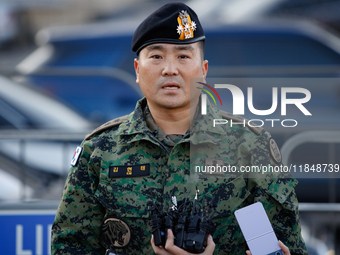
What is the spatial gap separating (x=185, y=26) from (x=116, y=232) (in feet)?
2.71

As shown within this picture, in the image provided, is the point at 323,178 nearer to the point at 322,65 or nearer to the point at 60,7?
the point at 322,65

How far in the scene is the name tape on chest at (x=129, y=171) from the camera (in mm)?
1614

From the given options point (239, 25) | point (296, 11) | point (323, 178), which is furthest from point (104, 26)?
point (323, 178)

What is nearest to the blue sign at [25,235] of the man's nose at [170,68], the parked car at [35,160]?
the parked car at [35,160]

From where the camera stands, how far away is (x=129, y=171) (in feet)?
5.32

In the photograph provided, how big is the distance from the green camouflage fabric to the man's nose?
0.80ft

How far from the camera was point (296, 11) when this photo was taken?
4.23 m

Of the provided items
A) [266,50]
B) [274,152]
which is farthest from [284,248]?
[266,50]

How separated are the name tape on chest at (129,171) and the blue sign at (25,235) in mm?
1051

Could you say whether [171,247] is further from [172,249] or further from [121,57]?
[121,57]

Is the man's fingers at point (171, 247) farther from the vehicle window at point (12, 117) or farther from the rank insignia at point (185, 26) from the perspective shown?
the vehicle window at point (12, 117)

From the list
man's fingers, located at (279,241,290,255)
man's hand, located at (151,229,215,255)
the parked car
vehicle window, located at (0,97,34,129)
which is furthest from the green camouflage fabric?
vehicle window, located at (0,97,34,129)

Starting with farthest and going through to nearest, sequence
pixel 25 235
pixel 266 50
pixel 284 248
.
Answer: pixel 266 50 → pixel 25 235 → pixel 284 248

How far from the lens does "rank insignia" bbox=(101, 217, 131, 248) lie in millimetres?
1579
